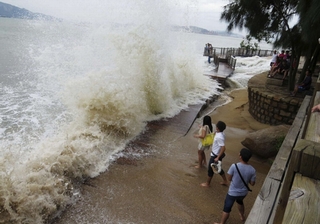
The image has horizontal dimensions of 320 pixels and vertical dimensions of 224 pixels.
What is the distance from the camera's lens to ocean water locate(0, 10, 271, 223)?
3.50 m

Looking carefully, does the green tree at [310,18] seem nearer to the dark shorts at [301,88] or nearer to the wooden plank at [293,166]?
the dark shorts at [301,88]

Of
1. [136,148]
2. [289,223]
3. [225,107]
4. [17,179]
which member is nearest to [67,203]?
[17,179]

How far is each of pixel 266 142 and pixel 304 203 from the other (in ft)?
14.3

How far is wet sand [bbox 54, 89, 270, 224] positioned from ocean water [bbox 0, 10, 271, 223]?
31 centimetres

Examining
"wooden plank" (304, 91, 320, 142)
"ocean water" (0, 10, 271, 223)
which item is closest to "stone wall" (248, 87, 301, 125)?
"ocean water" (0, 10, 271, 223)

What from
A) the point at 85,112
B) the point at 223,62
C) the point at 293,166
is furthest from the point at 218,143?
the point at 223,62

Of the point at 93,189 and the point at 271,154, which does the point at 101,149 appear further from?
the point at 271,154

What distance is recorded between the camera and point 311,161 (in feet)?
4.48

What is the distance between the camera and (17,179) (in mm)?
3471

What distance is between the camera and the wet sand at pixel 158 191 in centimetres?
333

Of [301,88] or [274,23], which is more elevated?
[274,23]

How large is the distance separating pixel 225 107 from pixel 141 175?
6.24 meters

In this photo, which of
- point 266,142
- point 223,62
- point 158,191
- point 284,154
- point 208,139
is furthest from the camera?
point 223,62

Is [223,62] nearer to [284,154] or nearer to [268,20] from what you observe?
[268,20]
